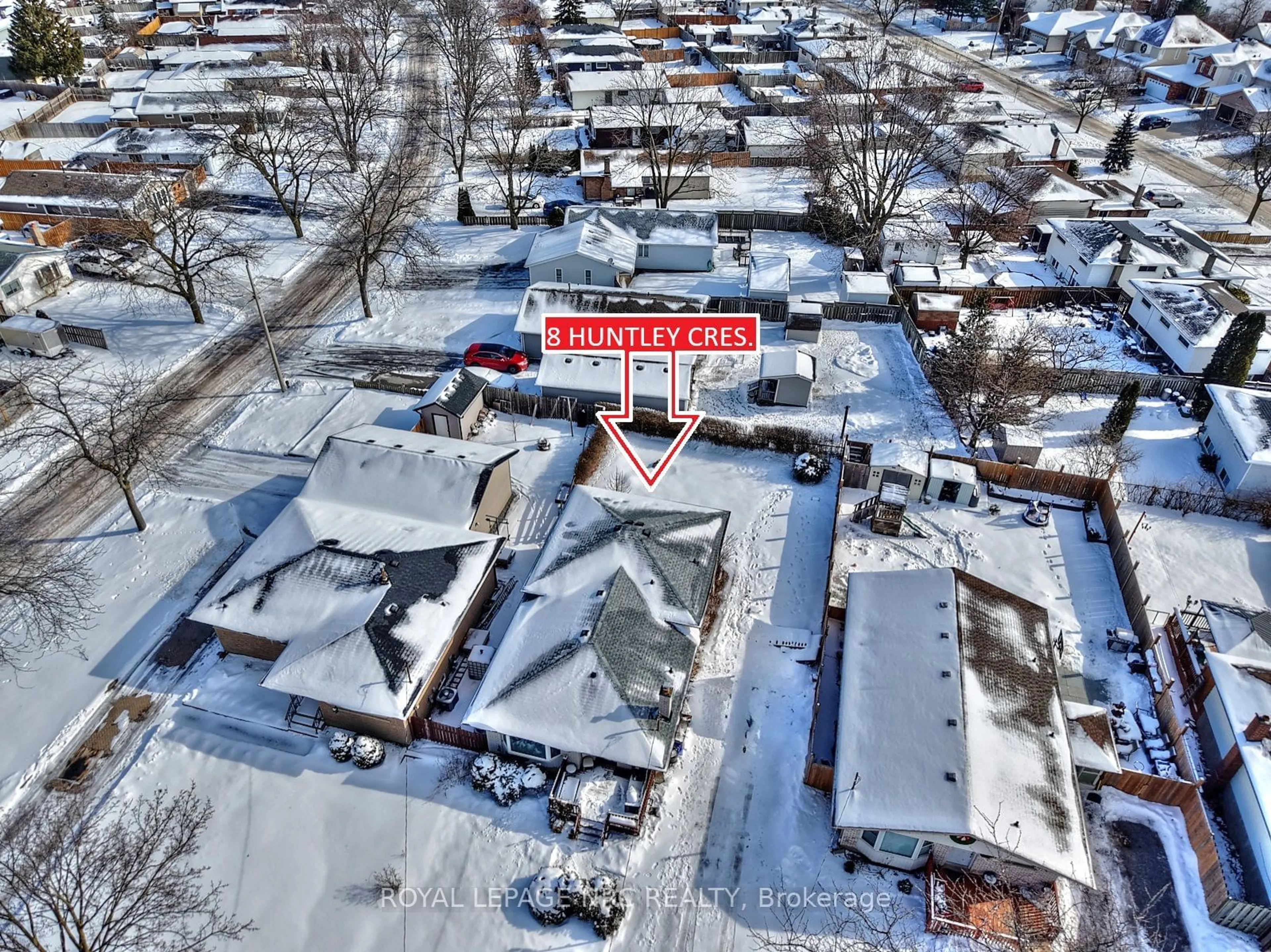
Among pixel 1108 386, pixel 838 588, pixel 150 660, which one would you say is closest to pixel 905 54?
pixel 1108 386

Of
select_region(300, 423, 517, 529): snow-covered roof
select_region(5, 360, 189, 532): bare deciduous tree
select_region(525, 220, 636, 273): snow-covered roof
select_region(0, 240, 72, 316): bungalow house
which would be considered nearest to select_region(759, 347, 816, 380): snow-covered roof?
select_region(525, 220, 636, 273): snow-covered roof

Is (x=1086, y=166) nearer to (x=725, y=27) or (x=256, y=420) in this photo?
(x=725, y=27)

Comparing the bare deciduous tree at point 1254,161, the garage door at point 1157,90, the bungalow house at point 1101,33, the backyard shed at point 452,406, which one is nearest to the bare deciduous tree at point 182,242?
the backyard shed at point 452,406

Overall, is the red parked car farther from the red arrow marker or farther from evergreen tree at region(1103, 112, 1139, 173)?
evergreen tree at region(1103, 112, 1139, 173)

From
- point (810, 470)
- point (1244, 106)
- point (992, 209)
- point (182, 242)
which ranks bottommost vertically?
point (810, 470)

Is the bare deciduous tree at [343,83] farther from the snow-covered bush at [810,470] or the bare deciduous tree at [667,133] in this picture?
the snow-covered bush at [810,470]

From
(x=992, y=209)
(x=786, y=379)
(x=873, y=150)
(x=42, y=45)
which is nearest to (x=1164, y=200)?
(x=992, y=209)

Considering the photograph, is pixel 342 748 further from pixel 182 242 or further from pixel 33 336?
pixel 182 242
